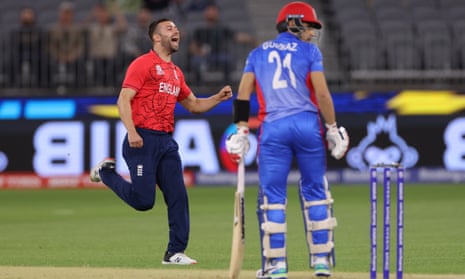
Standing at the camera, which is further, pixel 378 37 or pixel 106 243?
pixel 378 37

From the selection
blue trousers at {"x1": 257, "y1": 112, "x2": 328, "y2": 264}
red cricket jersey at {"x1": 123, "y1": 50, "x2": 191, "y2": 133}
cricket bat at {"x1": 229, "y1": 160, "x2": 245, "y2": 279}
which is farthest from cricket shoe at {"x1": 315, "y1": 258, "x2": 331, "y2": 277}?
red cricket jersey at {"x1": 123, "y1": 50, "x2": 191, "y2": 133}

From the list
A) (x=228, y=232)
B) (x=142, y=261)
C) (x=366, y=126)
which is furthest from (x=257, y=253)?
(x=366, y=126)

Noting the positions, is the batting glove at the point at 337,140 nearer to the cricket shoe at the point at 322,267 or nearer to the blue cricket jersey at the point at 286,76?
the blue cricket jersey at the point at 286,76

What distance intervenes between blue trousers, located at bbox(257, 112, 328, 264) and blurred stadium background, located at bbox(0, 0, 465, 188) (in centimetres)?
1235

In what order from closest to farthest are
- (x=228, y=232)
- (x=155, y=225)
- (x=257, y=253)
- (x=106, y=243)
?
(x=257, y=253), (x=106, y=243), (x=228, y=232), (x=155, y=225)

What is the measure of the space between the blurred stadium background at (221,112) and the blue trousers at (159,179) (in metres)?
10.8

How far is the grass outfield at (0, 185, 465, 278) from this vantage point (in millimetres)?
11609

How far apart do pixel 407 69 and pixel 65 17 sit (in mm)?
6818

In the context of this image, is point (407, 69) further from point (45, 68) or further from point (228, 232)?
point (228, 232)

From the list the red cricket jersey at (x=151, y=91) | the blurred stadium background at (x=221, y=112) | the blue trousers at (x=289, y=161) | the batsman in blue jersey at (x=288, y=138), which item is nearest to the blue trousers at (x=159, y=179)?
the red cricket jersey at (x=151, y=91)

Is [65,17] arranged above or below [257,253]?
above

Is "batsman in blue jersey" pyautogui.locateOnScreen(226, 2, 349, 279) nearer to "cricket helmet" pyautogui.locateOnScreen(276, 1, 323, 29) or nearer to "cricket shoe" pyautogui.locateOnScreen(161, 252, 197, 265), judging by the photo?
"cricket helmet" pyautogui.locateOnScreen(276, 1, 323, 29)

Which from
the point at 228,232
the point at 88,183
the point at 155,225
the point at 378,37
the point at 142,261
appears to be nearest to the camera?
the point at 142,261

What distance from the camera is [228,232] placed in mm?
15055
